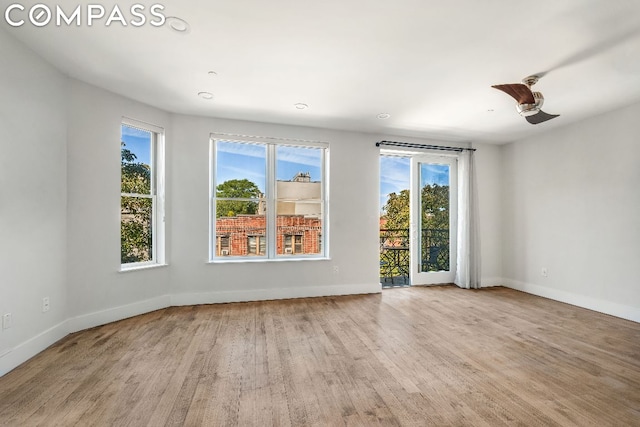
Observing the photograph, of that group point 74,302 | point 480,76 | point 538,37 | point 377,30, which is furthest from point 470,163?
point 74,302

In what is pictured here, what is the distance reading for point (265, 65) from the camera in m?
2.73

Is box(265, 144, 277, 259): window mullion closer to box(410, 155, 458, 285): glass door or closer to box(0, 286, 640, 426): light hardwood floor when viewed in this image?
box(0, 286, 640, 426): light hardwood floor

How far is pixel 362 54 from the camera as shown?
2.53 m

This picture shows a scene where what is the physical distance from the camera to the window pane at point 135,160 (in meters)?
3.64

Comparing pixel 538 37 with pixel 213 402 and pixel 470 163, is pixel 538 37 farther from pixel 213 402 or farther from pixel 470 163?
pixel 213 402

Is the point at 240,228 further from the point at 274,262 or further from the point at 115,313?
the point at 115,313

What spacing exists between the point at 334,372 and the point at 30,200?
9.96ft

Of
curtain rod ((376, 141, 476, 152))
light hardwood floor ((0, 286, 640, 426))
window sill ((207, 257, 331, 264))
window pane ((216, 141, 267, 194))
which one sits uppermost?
curtain rod ((376, 141, 476, 152))

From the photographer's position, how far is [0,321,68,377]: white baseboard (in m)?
2.27

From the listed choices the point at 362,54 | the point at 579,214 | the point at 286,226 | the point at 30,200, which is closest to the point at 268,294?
the point at 286,226

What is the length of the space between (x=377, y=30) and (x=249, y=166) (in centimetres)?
282

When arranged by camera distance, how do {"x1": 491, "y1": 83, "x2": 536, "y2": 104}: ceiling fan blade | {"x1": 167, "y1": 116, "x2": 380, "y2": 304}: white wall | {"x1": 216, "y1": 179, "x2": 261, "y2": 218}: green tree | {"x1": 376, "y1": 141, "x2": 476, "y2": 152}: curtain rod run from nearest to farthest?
{"x1": 491, "y1": 83, "x2": 536, "y2": 104}: ceiling fan blade
{"x1": 167, "y1": 116, "x2": 380, "y2": 304}: white wall
{"x1": 216, "y1": 179, "x2": 261, "y2": 218}: green tree
{"x1": 376, "y1": 141, "x2": 476, "y2": 152}: curtain rod

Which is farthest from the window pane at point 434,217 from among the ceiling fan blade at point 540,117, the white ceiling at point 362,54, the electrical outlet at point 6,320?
the electrical outlet at point 6,320

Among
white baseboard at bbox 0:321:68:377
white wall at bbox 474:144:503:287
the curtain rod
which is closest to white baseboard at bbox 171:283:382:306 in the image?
white baseboard at bbox 0:321:68:377
